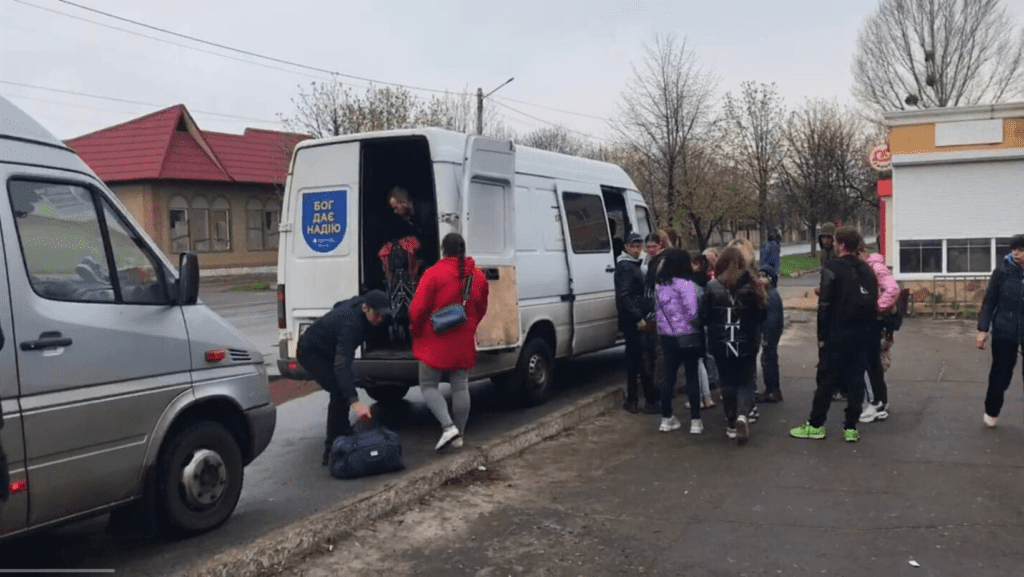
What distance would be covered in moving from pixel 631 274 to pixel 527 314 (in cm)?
107

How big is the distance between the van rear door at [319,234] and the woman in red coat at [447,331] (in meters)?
1.33

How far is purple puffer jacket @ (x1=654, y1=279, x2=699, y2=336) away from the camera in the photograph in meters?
7.89

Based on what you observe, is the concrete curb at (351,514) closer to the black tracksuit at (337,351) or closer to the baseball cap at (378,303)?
the black tracksuit at (337,351)

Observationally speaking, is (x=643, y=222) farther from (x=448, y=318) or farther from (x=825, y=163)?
(x=825, y=163)

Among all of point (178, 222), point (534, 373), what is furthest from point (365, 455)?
point (178, 222)

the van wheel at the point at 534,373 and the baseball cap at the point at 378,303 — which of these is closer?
the baseball cap at the point at 378,303

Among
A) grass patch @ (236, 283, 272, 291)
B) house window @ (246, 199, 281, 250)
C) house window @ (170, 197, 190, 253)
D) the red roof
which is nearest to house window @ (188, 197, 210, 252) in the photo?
house window @ (170, 197, 190, 253)

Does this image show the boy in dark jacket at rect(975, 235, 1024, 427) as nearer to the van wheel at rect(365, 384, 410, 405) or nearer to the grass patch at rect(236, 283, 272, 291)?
the van wheel at rect(365, 384, 410, 405)

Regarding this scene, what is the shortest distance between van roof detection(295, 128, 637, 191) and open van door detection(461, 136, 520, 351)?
6.4 inches

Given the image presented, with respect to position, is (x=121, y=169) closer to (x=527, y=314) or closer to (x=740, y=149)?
(x=740, y=149)

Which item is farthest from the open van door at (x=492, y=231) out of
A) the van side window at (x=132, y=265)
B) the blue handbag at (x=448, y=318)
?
the van side window at (x=132, y=265)

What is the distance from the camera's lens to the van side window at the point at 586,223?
9.93m

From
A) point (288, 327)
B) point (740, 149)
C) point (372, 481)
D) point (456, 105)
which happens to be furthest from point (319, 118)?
point (372, 481)

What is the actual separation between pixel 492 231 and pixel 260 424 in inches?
127
